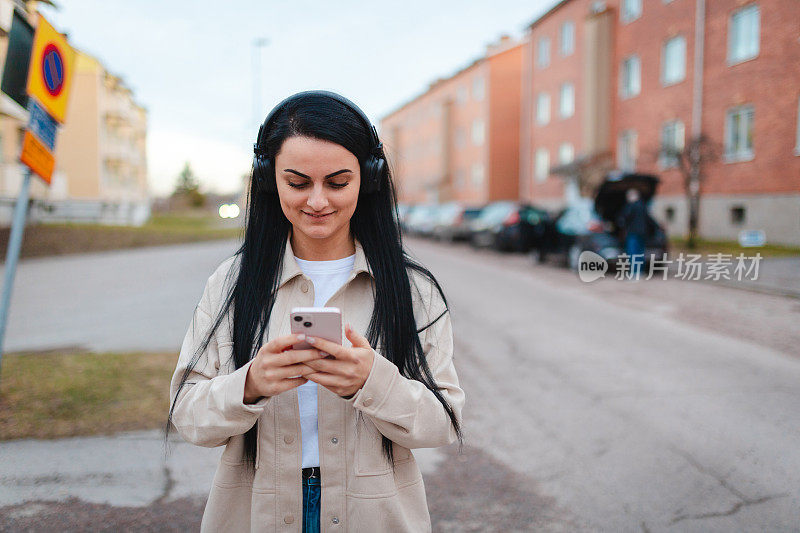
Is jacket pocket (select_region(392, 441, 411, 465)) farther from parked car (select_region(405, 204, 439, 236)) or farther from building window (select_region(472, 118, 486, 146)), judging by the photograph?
building window (select_region(472, 118, 486, 146))

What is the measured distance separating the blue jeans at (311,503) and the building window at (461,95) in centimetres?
5207

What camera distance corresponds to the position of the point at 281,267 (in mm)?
1747

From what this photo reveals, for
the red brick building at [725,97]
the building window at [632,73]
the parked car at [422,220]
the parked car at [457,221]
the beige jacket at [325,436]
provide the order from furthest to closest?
the parked car at [422,220]
the parked car at [457,221]
the building window at [632,73]
the red brick building at [725,97]
the beige jacket at [325,436]

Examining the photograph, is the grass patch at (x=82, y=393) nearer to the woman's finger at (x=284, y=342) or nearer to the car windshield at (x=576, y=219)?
the woman's finger at (x=284, y=342)

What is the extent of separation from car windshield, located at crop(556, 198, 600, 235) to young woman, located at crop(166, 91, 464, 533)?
1254cm

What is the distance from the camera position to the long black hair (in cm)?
161

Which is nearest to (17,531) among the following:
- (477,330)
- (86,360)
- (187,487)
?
(187,487)

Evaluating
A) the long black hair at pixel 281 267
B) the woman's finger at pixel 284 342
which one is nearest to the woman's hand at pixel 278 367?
the woman's finger at pixel 284 342

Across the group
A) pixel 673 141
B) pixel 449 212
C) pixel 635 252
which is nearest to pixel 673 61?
pixel 673 141

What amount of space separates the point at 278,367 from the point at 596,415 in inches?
158

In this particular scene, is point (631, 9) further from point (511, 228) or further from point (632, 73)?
point (511, 228)

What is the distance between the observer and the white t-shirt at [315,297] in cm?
170

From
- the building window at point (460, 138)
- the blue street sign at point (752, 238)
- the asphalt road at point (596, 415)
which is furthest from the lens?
the building window at point (460, 138)

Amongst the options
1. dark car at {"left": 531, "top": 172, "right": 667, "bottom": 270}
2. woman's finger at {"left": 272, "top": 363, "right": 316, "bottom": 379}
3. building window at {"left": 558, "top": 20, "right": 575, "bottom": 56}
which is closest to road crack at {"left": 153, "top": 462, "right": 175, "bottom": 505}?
woman's finger at {"left": 272, "top": 363, "right": 316, "bottom": 379}
